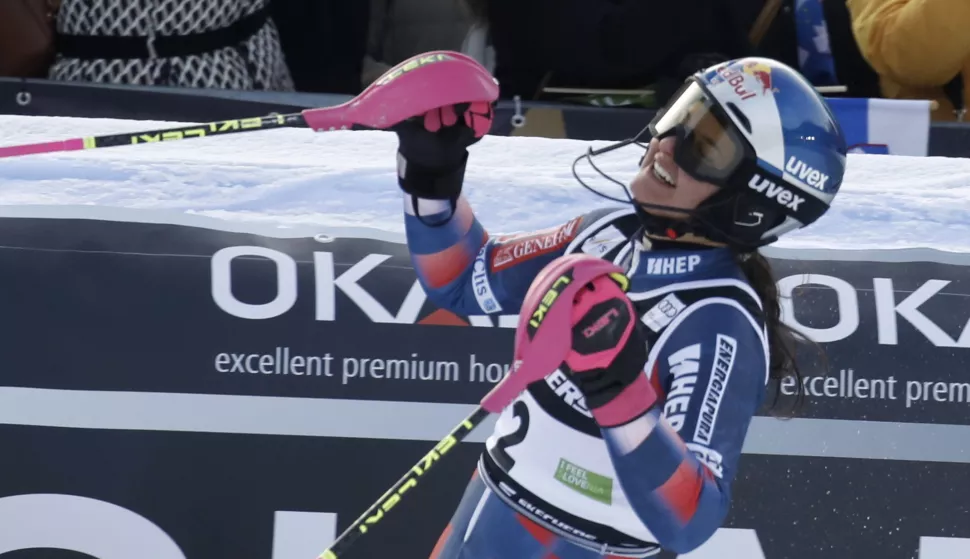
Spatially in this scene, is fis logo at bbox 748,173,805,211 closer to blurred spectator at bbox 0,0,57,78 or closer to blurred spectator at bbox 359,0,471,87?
blurred spectator at bbox 359,0,471,87

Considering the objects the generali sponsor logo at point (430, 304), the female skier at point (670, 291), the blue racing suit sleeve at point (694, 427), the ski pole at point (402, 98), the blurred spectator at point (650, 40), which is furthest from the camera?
the blurred spectator at point (650, 40)

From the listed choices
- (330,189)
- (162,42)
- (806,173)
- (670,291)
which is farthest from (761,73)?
(162,42)

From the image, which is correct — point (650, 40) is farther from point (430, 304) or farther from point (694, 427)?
point (694, 427)

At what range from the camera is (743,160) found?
1.84 meters

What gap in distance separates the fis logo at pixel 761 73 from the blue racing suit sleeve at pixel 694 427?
293 millimetres

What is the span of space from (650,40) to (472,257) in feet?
5.05

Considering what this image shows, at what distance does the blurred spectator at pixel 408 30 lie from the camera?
365 cm

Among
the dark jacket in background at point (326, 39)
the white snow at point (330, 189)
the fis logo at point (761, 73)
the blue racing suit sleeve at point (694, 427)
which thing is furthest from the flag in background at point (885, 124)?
the blue racing suit sleeve at point (694, 427)

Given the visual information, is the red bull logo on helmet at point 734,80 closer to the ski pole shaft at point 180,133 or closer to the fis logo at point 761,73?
the fis logo at point 761,73

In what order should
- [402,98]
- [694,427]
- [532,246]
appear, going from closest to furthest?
1. [694,427]
2. [402,98]
3. [532,246]

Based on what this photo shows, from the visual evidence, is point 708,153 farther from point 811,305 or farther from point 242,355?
point 242,355

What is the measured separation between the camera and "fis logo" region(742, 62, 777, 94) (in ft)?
6.12

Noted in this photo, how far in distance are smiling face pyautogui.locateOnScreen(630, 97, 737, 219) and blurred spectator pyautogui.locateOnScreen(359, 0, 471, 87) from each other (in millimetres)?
1828

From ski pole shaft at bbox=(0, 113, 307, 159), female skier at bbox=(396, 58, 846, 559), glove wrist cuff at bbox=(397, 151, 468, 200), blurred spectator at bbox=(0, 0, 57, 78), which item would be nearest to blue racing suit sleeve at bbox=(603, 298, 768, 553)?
female skier at bbox=(396, 58, 846, 559)
